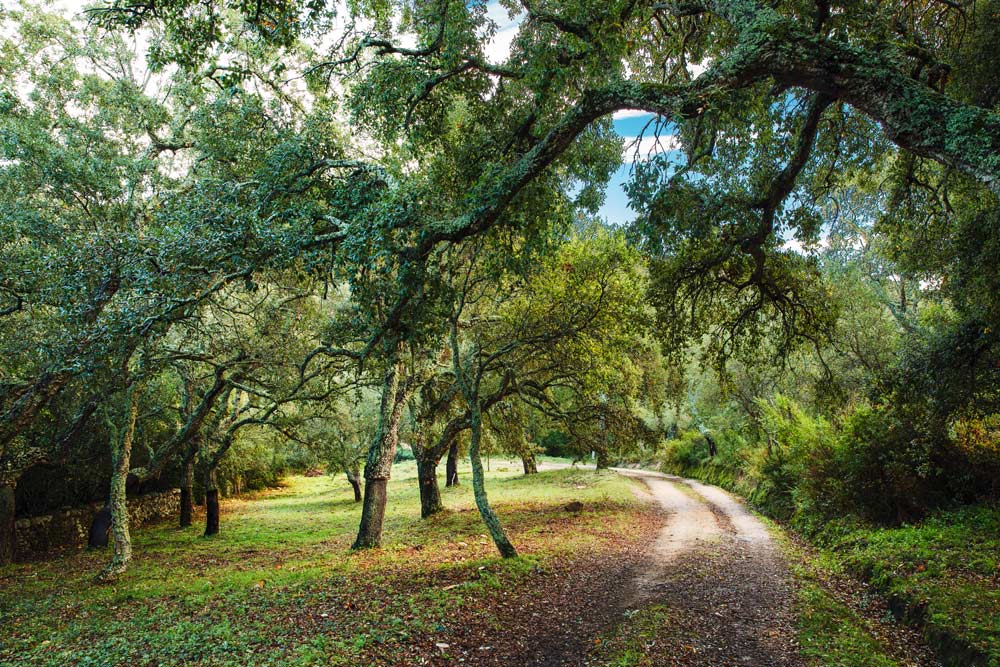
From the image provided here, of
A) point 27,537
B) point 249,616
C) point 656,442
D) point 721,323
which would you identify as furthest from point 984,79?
point 27,537

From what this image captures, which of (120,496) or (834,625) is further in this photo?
(120,496)

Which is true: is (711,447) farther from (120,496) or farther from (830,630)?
(120,496)

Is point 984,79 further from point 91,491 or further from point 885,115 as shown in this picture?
point 91,491

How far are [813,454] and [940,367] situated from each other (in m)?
4.46

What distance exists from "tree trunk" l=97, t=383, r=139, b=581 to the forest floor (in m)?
0.51

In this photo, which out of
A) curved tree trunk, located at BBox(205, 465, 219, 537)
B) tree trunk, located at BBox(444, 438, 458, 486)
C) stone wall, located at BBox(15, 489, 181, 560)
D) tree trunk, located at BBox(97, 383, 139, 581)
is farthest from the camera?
tree trunk, located at BBox(444, 438, 458, 486)

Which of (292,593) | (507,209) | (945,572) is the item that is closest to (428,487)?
(292,593)

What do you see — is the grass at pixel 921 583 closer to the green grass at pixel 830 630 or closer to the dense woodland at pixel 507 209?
the green grass at pixel 830 630

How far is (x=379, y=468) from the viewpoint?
1329 centimetres

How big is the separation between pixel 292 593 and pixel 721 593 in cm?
742

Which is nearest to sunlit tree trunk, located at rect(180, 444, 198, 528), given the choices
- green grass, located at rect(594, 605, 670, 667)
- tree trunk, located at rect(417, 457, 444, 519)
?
tree trunk, located at rect(417, 457, 444, 519)

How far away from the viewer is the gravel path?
6.19m

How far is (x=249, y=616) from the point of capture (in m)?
7.55

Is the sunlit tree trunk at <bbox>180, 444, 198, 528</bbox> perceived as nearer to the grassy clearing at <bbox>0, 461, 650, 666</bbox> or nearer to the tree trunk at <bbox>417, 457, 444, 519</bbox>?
the grassy clearing at <bbox>0, 461, 650, 666</bbox>
